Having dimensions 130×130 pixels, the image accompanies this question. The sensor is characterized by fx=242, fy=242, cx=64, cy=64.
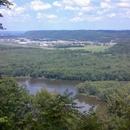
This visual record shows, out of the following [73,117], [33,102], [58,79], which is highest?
[73,117]

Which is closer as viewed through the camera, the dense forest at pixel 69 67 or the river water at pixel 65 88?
the river water at pixel 65 88

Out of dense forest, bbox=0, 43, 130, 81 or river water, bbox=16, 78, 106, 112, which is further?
dense forest, bbox=0, 43, 130, 81

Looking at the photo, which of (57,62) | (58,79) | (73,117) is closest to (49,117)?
(73,117)

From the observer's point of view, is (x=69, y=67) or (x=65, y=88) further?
(x=69, y=67)

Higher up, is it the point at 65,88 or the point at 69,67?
the point at 65,88

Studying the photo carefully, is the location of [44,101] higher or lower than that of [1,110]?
lower

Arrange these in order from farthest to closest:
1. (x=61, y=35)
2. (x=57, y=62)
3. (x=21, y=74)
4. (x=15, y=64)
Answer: (x=61, y=35), (x=57, y=62), (x=15, y=64), (x=21, y=74)

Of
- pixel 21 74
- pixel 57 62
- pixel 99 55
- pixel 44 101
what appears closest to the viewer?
pixel 44 101

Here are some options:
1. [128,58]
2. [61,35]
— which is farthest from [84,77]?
[61,35]

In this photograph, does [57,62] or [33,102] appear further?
[57,62]

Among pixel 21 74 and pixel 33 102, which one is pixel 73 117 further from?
pixel 21 74
